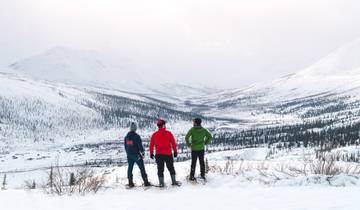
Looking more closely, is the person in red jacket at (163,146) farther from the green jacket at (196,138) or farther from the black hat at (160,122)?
the green jacket at (196,138)

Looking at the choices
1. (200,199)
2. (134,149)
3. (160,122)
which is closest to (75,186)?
(134,149)

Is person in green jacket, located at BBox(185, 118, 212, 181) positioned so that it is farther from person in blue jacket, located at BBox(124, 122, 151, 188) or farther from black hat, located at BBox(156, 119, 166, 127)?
person in blue jacket, located at BBox(124, 122, 151, 188)

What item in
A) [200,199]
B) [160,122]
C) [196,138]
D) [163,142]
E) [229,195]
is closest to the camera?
[200,199]

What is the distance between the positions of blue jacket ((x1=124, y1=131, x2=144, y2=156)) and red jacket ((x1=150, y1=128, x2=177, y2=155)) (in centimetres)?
71

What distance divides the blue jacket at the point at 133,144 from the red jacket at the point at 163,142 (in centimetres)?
71

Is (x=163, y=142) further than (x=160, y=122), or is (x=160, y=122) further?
(x=163, y=142)

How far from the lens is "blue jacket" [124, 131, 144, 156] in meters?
21.1

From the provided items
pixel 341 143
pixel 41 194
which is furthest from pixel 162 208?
pixel 341 143

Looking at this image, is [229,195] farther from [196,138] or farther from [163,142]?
[196,138]

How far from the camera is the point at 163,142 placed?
67.9ft

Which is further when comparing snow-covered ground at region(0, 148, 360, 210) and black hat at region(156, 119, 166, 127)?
black hat at region(156, 119, 166, 127)

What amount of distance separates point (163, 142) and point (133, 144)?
52.2 inches

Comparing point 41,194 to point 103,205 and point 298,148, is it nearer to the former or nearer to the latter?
point 103,205

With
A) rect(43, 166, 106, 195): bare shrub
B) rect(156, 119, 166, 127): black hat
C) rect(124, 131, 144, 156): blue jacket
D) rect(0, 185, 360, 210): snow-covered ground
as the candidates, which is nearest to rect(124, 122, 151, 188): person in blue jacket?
rect(124, 131, 144, 156): blue jacket
